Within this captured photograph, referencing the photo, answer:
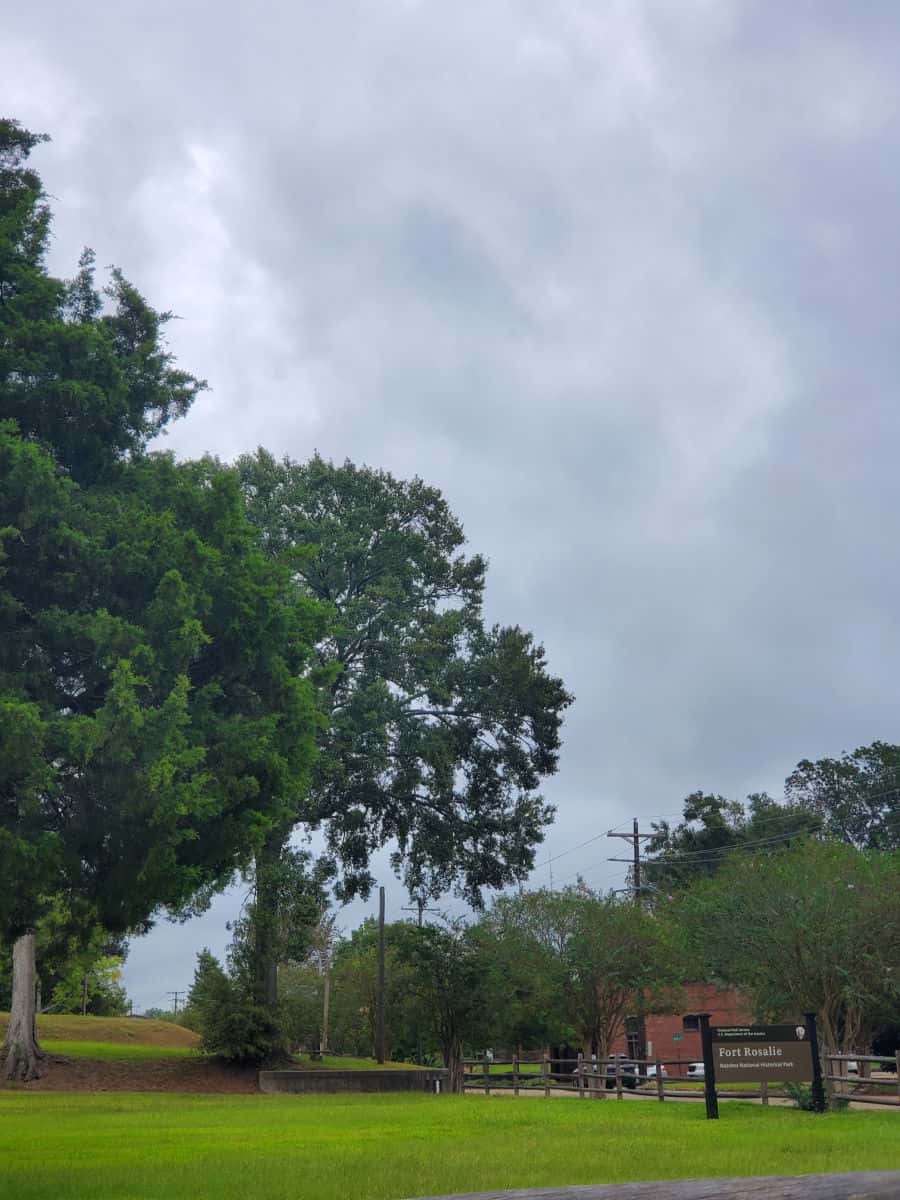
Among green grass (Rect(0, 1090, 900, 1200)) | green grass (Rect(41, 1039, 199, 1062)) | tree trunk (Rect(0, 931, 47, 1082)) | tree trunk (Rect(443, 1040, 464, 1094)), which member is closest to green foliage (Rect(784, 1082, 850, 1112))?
green grass (Rect(0, 1090, 900, 1200))

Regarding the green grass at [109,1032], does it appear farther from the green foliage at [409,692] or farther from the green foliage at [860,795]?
the green foliage at [860,795]

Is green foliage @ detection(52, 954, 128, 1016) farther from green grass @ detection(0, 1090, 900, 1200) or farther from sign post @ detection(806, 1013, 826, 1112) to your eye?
sign post @ detection(806, 1013, 826, 1112)

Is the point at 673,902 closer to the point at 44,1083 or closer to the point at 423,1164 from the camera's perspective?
the point at 44,1083

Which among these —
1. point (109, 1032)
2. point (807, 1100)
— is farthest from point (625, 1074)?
point (109, 1032)

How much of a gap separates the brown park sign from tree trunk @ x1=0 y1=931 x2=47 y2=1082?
2213 cm

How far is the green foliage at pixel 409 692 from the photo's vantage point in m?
42.7

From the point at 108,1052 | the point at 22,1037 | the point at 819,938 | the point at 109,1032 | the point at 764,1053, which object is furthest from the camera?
the point at 109,1032

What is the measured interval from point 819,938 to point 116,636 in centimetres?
2573

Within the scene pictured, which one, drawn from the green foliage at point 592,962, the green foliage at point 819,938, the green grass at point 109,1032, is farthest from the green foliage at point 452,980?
the green grass at point 109,1032

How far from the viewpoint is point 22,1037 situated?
37844 millimetres

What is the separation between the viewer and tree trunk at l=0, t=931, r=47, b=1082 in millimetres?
37469

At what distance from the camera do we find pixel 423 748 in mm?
41500

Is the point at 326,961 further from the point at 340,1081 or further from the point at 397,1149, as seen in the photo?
the point at 397,1149

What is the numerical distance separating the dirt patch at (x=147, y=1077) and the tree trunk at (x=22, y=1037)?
52cm
